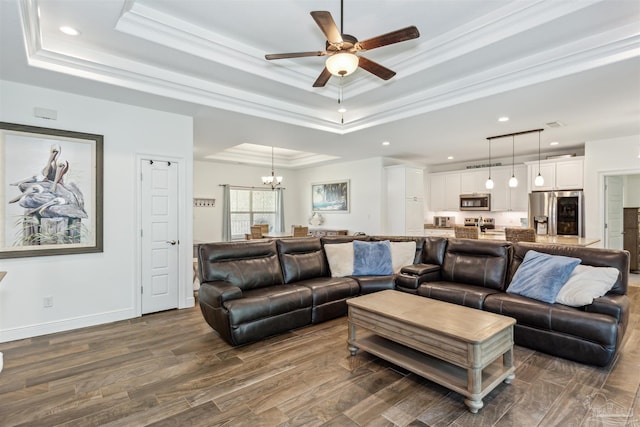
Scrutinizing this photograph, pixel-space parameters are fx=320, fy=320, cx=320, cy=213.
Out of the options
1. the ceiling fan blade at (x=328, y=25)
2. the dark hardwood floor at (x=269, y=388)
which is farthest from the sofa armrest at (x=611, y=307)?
the ceiling fan blade at (x=328, y=25)

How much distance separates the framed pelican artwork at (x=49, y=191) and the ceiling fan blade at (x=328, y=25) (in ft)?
10.1

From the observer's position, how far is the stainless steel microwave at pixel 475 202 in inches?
303

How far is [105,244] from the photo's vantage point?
3.87 m

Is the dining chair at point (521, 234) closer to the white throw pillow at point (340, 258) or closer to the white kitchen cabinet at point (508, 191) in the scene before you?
the white throw pillow at point (340, 258)

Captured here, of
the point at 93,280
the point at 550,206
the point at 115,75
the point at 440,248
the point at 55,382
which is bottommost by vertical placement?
the point at 55,382

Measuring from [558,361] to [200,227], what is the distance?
7.49 meters

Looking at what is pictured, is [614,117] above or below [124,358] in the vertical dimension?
above

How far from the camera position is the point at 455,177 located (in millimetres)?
8383

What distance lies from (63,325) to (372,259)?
377 centimetres

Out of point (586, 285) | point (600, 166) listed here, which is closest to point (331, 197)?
point (600, 166)

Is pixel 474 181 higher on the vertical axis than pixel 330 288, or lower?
higher

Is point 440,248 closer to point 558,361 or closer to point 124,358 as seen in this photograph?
point 558,361

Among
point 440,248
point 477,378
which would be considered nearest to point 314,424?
point 477,378

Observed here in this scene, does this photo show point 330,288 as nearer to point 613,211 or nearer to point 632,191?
point 613,211
